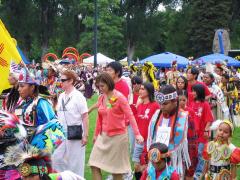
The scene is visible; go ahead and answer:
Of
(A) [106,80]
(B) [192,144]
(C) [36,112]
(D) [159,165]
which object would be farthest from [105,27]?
(D) [159,165]

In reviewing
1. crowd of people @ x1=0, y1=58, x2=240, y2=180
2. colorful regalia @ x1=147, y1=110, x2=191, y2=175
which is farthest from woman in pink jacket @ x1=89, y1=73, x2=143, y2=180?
colorful regalia @ x1=147, y1=110, x2=191, y2=175

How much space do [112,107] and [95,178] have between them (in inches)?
38.1

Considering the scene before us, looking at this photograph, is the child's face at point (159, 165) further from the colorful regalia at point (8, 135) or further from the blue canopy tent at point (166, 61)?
the blue canopy tent at point (166, 61)

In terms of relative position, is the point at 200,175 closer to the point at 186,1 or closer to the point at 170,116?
the point at 170,116

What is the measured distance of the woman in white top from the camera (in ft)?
23.8

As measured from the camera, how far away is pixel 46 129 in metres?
4.16

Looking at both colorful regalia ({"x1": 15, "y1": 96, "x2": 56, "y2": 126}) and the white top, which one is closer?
colorful regalia ({"x1": 15, "y1": 96, "x2": 56, "y2": 126})

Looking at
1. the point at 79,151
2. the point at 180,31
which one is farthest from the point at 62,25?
the point at 79,151

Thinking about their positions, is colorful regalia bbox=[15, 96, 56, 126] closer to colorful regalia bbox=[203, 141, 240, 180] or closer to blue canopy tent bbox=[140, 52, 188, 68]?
colorful regalia bbox=[203, 141, 240, 180]

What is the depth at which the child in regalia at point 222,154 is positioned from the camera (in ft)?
21.6

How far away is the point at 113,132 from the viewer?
23.9 ft

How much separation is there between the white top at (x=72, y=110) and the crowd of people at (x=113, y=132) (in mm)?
13

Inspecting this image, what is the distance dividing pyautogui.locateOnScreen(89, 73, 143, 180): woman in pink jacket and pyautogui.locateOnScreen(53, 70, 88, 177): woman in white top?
0.70ft

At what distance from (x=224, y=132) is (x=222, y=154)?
262mm
